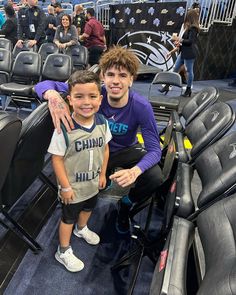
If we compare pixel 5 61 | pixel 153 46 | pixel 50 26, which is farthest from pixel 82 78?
pixel 153 46

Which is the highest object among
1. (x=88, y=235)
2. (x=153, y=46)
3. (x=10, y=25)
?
(x=10, y=25)

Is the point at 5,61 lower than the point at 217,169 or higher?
lower

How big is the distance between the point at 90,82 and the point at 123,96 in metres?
0.33

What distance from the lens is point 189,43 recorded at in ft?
14.3

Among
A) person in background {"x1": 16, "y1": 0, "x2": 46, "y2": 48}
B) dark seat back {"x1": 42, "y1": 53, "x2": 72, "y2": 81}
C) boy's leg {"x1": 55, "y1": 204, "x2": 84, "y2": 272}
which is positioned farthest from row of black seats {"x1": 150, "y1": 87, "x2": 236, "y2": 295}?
person in background {"x1": 16, "y1": 0, "x2": 46, "y2": 48}

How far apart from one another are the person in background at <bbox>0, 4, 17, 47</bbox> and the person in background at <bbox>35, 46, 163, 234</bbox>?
4.22 m

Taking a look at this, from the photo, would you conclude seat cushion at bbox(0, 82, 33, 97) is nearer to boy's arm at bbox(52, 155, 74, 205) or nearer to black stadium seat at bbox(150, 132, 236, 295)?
boy's arm at bbox(52, 155, 74, 205)

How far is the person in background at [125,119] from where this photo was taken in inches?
53.0

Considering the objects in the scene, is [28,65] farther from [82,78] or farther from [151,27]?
[151,27]

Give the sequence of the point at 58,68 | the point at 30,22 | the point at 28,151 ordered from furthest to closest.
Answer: the point at 30,22, the point at 58,68, the point at 28,151

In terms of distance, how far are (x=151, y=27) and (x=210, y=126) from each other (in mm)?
5115

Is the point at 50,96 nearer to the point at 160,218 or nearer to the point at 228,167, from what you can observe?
the point at 228,167

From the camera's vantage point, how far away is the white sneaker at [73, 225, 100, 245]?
5.15ft

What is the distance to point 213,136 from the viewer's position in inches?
56.5
